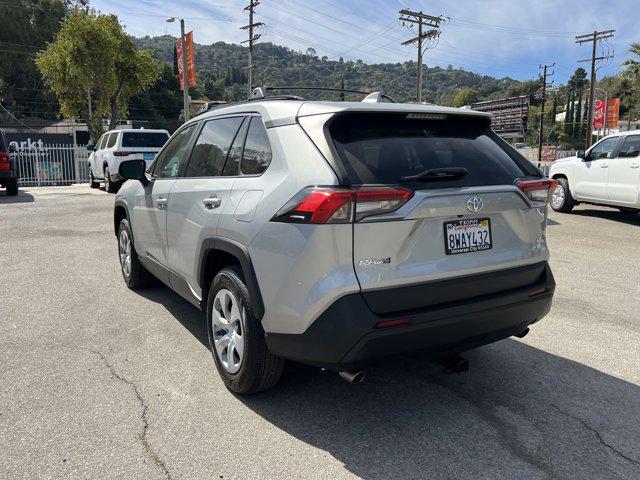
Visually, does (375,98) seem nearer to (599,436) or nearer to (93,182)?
(599,436)

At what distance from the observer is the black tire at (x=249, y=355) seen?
2973 mm

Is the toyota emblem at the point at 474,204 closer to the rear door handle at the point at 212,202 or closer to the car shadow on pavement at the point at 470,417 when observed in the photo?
the car shadow on pavement at the point at 470,417

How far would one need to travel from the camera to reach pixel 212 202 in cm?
346

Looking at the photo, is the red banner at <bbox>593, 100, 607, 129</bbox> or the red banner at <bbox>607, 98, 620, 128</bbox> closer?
the red banner at <bbox>593, 100, 607, 129</bbox>

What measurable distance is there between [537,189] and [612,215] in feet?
34.4

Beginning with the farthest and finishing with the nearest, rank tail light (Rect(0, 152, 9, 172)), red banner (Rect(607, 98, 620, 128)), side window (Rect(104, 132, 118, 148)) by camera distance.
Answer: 1. red banner (Rect(607, 98, 620, 128))
2. side window (Rect(104, 132, 118, 148))
3. tail light (Rect(0, 152, 9, 172))

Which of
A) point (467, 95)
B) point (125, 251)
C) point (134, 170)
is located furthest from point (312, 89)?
point (467, 95)

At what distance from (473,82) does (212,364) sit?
5971 inches

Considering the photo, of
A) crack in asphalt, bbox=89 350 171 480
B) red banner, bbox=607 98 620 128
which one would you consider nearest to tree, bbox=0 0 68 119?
red banner, bbox=607 98 620 128

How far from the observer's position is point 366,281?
258 centimetres

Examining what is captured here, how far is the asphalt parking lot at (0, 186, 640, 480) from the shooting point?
2.61 m

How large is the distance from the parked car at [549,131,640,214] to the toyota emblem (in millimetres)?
8899

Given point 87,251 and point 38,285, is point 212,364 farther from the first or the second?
point 87,251

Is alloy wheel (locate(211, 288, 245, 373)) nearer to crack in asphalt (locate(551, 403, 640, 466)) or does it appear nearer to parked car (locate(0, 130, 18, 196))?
crack in asphalt (locate(551, 403, 640, 466))
